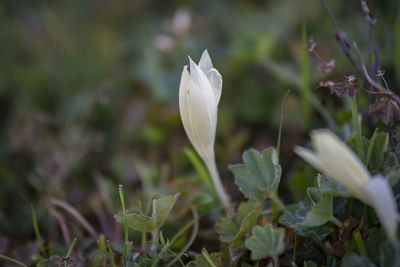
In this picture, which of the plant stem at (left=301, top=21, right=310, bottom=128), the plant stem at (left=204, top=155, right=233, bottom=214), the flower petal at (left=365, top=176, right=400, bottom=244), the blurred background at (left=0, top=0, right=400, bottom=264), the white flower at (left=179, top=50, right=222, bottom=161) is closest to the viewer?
the flower petal at (left=365, top=176, right=400, bottom=244)

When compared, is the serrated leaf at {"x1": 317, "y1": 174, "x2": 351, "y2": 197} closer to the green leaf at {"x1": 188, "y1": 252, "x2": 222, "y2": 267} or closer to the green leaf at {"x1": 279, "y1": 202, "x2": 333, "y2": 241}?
the green leaf at {"x1": 279, "y1": 202, "x2": 333, "y2": 241}

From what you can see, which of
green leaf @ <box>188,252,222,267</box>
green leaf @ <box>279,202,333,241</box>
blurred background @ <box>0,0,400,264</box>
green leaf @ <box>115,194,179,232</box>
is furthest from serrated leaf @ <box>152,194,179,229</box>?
blurred background @ <box>0,0,400,264</box>

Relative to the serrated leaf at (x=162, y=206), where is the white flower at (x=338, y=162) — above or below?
above

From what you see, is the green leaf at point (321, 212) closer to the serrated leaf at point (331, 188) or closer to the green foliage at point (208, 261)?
the serrated leaf at point (331, 188)

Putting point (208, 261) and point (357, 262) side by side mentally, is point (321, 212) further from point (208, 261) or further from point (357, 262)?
point (208, 261)

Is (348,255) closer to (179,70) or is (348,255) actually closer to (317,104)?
(317,104)

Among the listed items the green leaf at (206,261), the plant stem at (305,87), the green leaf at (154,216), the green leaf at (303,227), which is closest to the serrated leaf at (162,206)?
the green leaf at (154,216)

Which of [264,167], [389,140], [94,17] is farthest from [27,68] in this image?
[389,140]

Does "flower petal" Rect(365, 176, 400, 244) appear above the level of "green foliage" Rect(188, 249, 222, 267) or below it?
above
